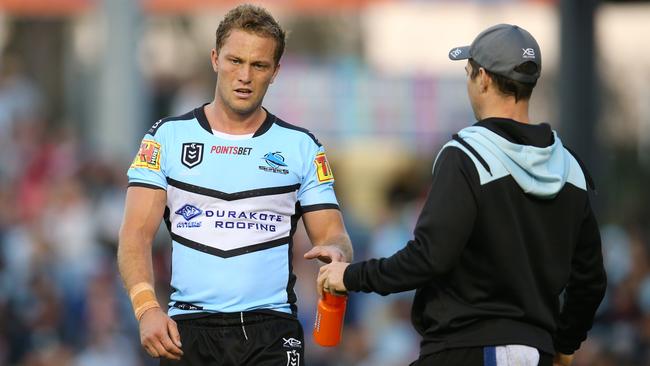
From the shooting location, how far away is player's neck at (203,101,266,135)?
6.40 metres

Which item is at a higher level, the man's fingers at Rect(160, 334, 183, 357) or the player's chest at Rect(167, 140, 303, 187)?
the player's chest at Rect(167, 140, 303, 187)

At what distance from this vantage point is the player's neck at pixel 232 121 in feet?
21.0

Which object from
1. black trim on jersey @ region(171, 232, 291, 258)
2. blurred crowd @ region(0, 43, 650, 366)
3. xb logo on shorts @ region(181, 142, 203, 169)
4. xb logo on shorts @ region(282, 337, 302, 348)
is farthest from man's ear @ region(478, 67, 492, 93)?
blurred crowd @ region(0, 43, 650, 366)

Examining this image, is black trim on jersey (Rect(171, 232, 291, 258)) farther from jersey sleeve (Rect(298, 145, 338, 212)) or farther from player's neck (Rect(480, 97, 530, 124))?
player's neck (Rect(480, 97, 530, 124))

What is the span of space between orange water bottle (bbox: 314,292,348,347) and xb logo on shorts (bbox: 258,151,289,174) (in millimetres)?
621

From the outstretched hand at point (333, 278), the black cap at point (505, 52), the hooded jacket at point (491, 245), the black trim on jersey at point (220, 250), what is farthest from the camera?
the black trim on jersey at point (220, 250)

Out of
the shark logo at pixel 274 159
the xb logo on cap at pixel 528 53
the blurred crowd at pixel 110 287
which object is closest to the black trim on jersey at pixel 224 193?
the shark logo at pixel 274 159

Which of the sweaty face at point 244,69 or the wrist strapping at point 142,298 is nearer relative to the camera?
the wrist strapping at point 142,298

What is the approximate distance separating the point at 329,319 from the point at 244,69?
118 centimetres

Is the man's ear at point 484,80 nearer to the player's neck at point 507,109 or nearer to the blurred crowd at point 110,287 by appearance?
the player's neck at point 507,109

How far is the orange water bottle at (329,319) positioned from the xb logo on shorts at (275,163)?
0.62m

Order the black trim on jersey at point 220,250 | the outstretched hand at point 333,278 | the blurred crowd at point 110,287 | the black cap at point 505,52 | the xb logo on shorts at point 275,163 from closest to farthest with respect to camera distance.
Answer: the black cap at point 505,52 < the outstretched hand at point 333,278 < the black trim on jersey at point 220,250 < the xb logo on shorts at point 275,163 < the blurred crowd at point 110,287

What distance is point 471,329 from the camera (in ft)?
18.9

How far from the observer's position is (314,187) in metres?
6.45
